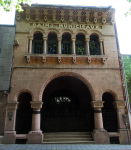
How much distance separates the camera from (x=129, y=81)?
49.7 ft

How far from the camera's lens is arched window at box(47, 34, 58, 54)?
1080 centimetres

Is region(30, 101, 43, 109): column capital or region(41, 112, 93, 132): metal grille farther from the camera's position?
region(41, 112, 93, 132): metal grille

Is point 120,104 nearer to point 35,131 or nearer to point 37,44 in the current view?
point 35,131

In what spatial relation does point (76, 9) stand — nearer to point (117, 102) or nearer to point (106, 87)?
point (106, 87)

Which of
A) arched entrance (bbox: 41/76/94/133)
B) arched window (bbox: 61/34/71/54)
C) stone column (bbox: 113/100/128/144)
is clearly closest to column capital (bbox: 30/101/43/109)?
arched entrance (bbox: 41/76/94/133)

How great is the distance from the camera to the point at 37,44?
35.9 feet

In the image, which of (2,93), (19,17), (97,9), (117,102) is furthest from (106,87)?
(19,17)

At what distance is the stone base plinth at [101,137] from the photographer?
8.52 meters

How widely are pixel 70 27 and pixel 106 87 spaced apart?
5799 mm

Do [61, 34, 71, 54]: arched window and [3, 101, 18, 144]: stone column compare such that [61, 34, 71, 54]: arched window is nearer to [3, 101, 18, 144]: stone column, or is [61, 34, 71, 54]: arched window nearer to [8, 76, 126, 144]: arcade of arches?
[8, 76, 126, 144]: arcade of arches

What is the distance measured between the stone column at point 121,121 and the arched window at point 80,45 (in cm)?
487

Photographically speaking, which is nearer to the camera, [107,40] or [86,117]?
[107,40]

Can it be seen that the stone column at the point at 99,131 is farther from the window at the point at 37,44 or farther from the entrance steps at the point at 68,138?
the window at the point at 37,44

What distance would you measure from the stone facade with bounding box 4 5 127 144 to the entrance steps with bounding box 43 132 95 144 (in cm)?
54
